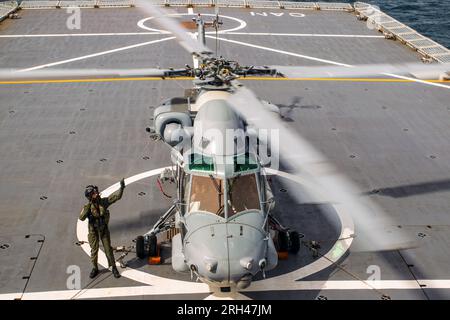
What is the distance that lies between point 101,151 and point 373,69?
1118cm

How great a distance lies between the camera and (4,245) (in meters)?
15.4

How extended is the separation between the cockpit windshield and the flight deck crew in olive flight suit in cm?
250

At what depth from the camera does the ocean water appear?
53.3m

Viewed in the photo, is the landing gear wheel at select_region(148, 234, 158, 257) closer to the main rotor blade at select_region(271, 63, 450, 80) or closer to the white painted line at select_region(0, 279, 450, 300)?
the white painted line at select_region(0, 279, 450, 300)

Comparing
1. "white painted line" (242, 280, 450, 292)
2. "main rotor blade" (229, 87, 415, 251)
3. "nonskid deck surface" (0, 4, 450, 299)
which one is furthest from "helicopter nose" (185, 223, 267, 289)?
"main rotor blade" (229, 87, 415, 251)

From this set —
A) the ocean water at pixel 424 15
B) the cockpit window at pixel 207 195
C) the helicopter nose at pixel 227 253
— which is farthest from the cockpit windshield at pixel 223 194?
the ocean water at pixel 424 15

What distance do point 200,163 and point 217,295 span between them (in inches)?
140

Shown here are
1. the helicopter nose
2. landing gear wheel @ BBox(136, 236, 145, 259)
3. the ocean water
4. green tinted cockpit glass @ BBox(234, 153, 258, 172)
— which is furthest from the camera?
the ocean water

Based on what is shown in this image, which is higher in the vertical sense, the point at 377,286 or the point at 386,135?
the point at 386,135

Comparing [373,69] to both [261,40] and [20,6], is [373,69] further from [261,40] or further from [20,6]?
[20,6]

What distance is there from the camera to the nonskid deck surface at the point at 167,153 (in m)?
14.4

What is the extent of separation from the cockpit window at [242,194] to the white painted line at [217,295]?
2594 mm

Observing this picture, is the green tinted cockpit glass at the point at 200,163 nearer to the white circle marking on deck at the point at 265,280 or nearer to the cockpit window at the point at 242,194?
the cockpit window at the point at 242,194
